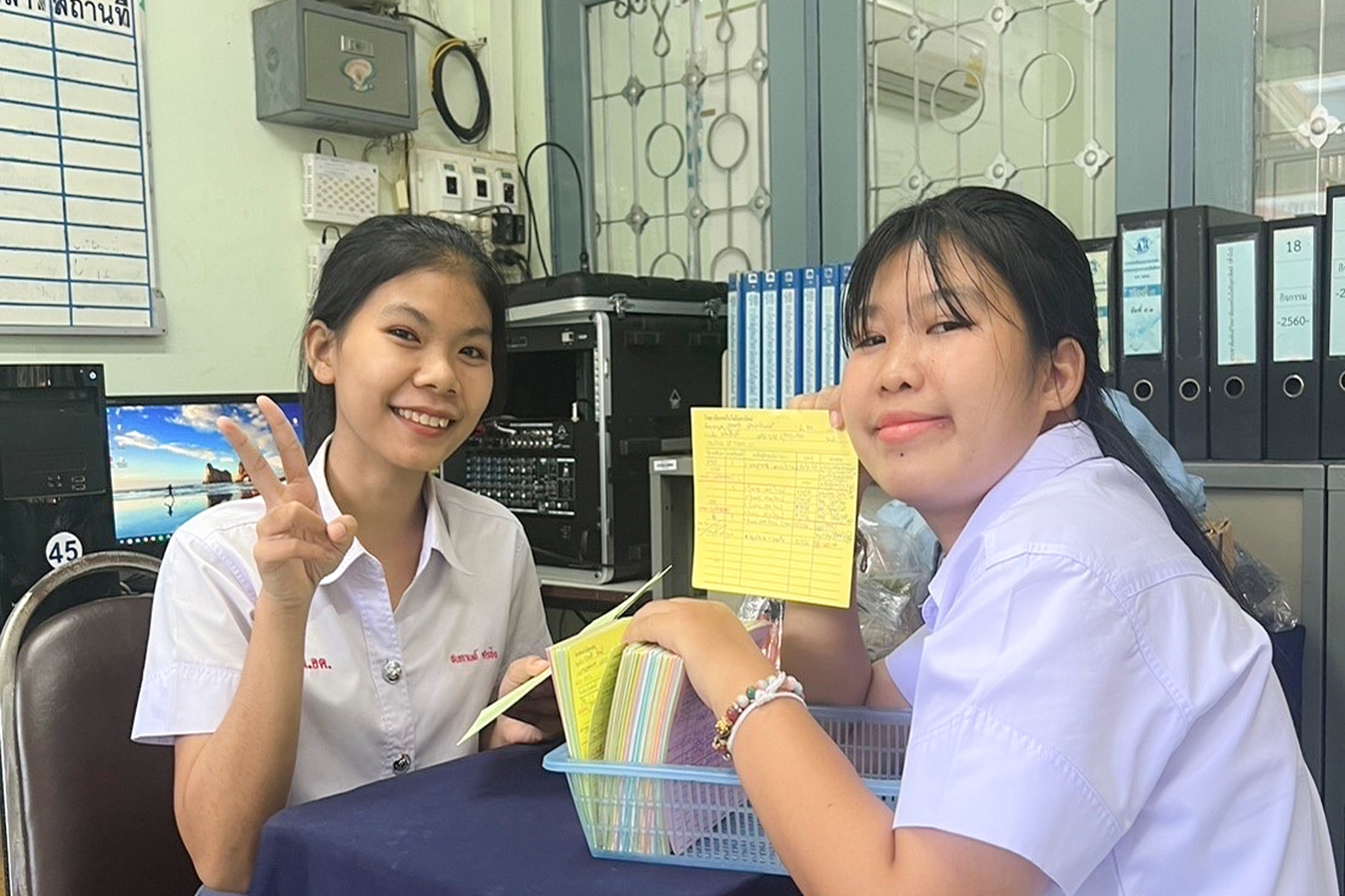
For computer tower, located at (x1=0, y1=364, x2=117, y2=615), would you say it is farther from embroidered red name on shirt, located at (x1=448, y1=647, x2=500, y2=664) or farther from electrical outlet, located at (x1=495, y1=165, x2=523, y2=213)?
electrical outlet, located at (x1=495, y1=165, x2=523, y2=213)

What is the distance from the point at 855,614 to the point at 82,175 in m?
1.80

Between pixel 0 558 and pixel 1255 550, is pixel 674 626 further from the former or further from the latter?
pixel 0 558

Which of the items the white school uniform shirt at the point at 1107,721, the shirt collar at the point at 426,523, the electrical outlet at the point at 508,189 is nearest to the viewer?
the white school uniform shirt at the point at 1107,721

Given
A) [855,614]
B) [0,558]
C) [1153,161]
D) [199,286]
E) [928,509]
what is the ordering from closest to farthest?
1. [928,509]
2. [855,614]
3. [0,558]
4. [1153,161]
5. [199,286]

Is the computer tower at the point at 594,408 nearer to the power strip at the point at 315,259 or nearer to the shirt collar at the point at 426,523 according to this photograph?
the power strip at the point at 315,259

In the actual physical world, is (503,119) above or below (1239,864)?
above

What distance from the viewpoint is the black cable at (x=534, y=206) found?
286 centimetres

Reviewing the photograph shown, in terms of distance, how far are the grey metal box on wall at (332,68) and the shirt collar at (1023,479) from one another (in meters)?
1.95

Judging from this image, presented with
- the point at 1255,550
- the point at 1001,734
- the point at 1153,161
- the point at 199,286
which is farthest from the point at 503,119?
the point at 1001,734

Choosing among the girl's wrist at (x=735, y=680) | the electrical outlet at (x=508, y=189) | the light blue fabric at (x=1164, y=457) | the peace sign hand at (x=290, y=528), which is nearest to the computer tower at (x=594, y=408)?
the electrical outlet at (x=508, y=189)

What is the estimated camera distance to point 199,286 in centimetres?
227

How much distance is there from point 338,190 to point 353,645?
157 cm

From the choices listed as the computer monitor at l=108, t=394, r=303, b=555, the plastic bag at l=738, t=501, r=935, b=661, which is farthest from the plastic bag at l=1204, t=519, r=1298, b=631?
the computer monitor at l=108, t=394, r=303, b=555

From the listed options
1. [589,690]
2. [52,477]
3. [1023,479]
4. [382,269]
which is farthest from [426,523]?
[52,477]
